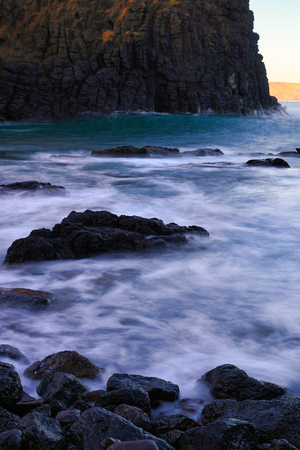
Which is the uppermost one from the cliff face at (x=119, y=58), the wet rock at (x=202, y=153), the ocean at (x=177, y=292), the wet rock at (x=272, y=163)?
the cliff face at (x=119, y=58)

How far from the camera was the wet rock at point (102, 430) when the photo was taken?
1989 mm

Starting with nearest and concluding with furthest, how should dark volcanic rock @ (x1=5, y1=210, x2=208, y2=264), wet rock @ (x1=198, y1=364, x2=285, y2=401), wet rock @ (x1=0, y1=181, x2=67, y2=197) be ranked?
wet rock @ (x1=198, y1=364, x2=285, y2=401) < dark volcanic rock @ (x1=5, y1=210, x2=208, y2=264) < wet rock @ (x1=0, y1=181, x2=67, y2=197)

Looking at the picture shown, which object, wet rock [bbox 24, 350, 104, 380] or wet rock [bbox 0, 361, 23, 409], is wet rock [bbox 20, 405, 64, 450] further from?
wet rock [bbox 24, 350, 104, 380]

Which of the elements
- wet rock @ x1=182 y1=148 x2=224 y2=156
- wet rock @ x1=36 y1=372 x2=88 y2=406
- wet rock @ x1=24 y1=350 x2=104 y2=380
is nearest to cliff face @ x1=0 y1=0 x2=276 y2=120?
wet rock @ x1=182 y1=148 x2=224 y2=156

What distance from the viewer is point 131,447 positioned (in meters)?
1.86

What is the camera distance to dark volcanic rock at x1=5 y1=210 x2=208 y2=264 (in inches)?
202

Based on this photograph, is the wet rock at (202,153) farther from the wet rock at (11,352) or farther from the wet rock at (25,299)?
the wet rock at (11,352)

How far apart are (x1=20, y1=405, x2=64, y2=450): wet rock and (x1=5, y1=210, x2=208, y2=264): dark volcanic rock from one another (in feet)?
10.2

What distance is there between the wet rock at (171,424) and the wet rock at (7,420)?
2.12ft

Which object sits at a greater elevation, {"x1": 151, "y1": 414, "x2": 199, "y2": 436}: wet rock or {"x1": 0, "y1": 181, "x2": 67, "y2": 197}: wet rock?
{"x1": 0, "y1": 181, "x2": 67, "y2": 197}: wet rock

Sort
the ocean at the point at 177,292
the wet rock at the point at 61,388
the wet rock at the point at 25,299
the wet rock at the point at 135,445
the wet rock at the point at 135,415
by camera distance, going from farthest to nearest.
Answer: the wet rock at the point at 25,299 < the ocean at the point at 177,292 < the wet rock at the point at 61,388 < the wet rock at the point at 135,415 < the wet rock at the point at 135,445

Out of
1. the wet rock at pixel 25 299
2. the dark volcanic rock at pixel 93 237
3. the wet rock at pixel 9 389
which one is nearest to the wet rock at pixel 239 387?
the wet rock at pixel 9 389

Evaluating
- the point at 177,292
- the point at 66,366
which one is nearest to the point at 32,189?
the point at 177,292

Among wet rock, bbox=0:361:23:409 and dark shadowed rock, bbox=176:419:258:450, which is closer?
dark shadowed rock, bbox=176:419:258:450
